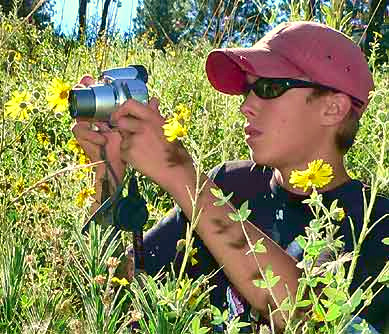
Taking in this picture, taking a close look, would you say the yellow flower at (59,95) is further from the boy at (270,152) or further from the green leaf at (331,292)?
the green leaf at (331,292)

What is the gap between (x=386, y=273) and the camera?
1.00 m

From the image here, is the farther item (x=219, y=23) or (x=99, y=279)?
(x=219, y=23)

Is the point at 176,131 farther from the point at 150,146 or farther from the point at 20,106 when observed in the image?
the point at 20,106

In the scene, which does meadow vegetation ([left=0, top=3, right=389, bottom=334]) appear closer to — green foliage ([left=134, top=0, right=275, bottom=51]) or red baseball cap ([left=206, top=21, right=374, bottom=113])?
red baseball cap ([left=206, top=21, right=374, bottom=113])

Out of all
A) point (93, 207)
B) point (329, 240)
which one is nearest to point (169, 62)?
point (93, 207)

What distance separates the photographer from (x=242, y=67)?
177 centimetres

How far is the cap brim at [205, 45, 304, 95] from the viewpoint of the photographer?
5.80 feet

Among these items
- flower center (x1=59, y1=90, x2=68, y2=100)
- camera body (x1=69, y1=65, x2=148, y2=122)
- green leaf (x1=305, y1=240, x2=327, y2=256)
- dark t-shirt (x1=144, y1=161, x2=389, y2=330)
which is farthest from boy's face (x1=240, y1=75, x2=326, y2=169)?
green leaf (x1=305, y1=240, x2=327, y2=256)

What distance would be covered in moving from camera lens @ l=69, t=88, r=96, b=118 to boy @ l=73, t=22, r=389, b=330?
0.21ft

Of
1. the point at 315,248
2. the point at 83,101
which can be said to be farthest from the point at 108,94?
the point at 315,248

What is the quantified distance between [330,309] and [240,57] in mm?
882

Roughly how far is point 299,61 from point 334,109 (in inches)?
5.0

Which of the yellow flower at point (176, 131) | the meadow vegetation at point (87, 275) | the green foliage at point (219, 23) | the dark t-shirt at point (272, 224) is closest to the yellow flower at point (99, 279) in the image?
the meadow vegetation at point (87, 275)

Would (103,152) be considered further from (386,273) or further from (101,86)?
(386,273)
